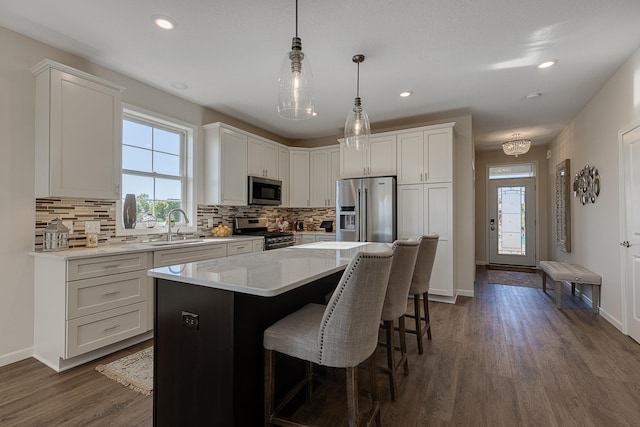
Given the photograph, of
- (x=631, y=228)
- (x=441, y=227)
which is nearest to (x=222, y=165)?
(x=441, y=227)

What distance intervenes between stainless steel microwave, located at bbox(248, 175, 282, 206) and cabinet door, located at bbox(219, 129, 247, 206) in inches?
4.3

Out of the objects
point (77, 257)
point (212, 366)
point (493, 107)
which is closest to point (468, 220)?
point (493, 107)

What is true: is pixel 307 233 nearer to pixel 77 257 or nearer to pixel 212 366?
pixel 77 257

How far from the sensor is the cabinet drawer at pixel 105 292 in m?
2.29

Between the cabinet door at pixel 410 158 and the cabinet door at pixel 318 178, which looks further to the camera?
the cabinet door at pixel 318 178

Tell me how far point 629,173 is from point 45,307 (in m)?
5.29

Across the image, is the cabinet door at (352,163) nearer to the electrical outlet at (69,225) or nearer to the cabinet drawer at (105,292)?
the cabinet drawer at (105,292)

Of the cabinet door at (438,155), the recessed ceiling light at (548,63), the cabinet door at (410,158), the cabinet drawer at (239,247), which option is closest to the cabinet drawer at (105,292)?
the cabinet drawer at (239,247)

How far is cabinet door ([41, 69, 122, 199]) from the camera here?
2.46m

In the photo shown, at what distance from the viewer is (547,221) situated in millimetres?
6574

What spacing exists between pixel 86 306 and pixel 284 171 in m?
3.48

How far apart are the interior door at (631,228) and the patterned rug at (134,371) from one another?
413 centimetres

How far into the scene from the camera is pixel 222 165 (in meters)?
4.04

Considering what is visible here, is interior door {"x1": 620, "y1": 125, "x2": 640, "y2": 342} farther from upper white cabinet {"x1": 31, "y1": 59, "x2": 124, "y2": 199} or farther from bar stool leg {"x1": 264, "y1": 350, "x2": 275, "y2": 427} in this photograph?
upper white cabinet {"x1": 31, "y1": 59, "x2": 124, "y2": 199}
